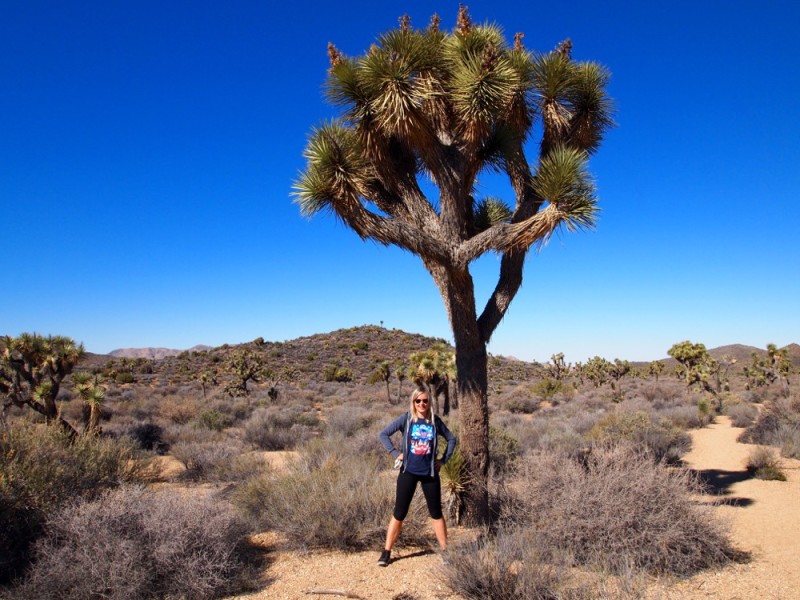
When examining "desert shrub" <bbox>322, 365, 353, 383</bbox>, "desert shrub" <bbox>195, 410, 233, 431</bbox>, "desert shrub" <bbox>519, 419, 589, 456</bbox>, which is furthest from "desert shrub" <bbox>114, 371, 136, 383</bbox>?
"desert shrub" <bbox>519, 419, 589, 456</bbox>

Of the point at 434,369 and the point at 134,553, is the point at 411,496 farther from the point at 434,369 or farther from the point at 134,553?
the point at 434,369

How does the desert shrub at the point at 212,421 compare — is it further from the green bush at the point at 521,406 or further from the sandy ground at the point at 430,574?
the green bush at the point at 521,406

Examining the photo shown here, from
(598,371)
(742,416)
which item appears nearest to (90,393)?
(742,416)

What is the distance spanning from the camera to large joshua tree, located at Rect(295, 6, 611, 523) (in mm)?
6031

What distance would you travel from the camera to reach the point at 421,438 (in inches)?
196

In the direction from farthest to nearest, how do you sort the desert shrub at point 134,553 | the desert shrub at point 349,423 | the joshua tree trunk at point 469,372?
the desert shrub at point 349,423, the joshua tree trunk at point 469,372, the desert shrub at point 134,553

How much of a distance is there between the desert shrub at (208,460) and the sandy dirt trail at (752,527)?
25.2ft

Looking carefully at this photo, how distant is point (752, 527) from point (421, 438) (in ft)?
17.6

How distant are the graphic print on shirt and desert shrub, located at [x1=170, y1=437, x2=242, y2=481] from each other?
5527mm

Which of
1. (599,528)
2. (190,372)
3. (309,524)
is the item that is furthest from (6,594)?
(190,372)

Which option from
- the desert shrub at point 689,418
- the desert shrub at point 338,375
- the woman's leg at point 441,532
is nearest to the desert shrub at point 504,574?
the woman's leg at point 441,532

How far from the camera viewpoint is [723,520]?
536 cm

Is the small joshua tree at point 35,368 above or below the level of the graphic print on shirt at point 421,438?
above

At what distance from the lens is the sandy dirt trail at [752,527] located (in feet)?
15.1
